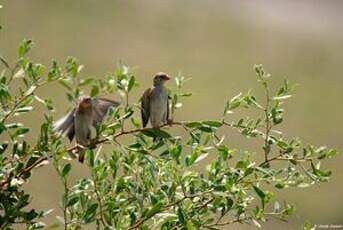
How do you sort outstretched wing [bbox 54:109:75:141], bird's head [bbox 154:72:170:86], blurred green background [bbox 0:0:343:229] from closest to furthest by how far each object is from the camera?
outstretched wing [bbox 54:109:75:141] → bird's head [bbox 154:72:170:86] → blurred green background [bbox 0:0:343:229]

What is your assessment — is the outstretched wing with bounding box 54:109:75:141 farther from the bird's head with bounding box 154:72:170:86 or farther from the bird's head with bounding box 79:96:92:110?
the bird's head with bounding box 154:72:170:86

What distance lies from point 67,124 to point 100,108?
0.48 feet

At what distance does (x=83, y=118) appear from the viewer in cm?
335

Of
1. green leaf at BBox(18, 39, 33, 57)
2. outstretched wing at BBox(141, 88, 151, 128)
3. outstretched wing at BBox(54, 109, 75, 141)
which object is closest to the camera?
green leaf at BBox(18, 39, 33, 57)

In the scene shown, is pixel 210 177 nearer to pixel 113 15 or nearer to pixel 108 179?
pixel 108 179

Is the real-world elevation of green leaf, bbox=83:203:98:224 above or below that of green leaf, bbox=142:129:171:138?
below

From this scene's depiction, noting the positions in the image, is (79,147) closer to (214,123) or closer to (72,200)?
(72,200)

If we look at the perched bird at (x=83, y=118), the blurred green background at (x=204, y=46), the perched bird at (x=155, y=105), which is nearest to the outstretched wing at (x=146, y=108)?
the perched bird at (x=155, y=105)

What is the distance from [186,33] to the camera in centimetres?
1847

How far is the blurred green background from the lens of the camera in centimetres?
1480

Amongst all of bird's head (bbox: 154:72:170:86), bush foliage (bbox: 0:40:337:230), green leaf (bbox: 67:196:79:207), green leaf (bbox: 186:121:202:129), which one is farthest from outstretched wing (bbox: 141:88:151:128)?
green leaf (bbox: 67:196:79:207)

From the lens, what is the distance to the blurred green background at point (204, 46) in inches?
583

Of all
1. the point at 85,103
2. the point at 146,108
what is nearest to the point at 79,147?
the point at 85,103

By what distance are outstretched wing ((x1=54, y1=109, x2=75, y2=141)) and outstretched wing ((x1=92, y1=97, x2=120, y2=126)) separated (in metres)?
0.09
